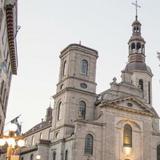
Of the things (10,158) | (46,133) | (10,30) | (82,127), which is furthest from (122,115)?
(10,158)

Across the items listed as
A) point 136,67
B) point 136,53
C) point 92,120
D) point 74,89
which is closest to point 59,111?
point 74,89

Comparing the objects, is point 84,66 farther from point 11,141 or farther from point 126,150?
point 11,141

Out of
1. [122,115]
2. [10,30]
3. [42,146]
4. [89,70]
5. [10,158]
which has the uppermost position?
[89,70]

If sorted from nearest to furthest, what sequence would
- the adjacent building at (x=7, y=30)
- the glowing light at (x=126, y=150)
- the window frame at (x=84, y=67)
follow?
1. the adjacent building at (x=7, y=30)
2. the glowing light at (x=126, y=150)
3. the window frame at (x=84, y=67)

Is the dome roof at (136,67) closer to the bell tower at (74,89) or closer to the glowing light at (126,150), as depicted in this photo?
the bell tower at (74,89)

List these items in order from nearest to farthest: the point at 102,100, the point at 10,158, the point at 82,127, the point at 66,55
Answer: the point at 10,158 → the point at 82,127 → the point at 102,100 → the point at 66,55

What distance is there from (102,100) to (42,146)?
1055 cm

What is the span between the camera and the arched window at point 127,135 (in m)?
49.9

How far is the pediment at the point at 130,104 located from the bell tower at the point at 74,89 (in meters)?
3.24

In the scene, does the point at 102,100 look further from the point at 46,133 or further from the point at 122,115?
the point at 46,133

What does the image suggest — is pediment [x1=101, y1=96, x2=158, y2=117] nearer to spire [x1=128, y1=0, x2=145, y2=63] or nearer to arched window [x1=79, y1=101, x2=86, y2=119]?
arched window [x1=79, y1=101, x2=86, y2=119]

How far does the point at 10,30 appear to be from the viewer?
31750 mm

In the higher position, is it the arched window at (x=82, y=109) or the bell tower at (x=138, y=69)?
the bell tower at (x=138, y=69)

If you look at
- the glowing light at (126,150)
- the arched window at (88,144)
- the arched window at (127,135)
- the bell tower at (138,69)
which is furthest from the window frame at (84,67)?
the glowing light at (126,150)
